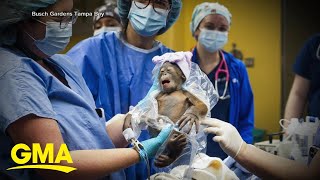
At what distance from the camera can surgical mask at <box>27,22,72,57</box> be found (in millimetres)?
831

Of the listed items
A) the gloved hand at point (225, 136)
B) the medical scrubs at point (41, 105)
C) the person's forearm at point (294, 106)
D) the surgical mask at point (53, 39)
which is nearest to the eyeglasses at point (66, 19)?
the surgical mask at point (53, 39)

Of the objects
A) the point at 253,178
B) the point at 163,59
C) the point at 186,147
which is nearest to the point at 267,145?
the point at 253,178

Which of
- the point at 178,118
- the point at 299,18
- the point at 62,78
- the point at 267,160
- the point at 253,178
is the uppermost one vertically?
the point at 299,18

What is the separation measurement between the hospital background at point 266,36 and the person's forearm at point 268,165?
483 mm

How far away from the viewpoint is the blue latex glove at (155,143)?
84 cm

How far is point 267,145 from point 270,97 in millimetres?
448

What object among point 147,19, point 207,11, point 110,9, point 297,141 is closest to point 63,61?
point 147,19

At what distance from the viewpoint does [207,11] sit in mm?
1293

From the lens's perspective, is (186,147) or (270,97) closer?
(186,147)

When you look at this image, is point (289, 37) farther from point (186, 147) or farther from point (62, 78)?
point (62, 78)

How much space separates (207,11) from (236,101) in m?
0.36

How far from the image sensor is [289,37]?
1.35 meters

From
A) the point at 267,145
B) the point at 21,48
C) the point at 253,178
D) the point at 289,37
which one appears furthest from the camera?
the point at 289,37

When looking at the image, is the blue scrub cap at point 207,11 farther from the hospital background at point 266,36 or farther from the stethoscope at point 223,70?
the stethoscope at point 223,70
